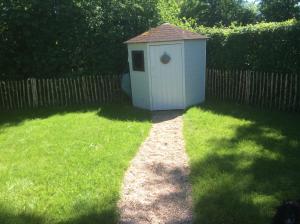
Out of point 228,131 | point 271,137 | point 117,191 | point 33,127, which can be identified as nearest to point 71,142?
point 33,127

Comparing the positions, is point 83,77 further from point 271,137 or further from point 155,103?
point 271,137

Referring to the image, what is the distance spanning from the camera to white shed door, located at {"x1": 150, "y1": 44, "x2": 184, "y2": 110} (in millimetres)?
11883

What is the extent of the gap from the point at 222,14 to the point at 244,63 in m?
24.5

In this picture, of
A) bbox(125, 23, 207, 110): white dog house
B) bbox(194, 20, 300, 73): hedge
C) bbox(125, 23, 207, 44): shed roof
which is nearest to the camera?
bbox(194, 20, 300, 73): hedge

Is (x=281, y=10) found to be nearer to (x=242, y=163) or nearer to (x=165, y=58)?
(x=165, y=58)

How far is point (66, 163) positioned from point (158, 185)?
210cm

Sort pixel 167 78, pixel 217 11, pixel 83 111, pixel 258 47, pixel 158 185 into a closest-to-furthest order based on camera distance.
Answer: pixel 158 185, pixel 258 47, pixel 167 78, pixel 83 111, pixel 217 11

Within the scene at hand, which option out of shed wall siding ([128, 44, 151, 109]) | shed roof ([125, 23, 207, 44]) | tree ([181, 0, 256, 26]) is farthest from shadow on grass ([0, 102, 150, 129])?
tree ([181, 0, 256, 26])

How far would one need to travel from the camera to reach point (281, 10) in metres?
31.9

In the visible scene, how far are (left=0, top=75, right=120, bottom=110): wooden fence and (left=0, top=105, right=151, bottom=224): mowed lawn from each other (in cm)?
138

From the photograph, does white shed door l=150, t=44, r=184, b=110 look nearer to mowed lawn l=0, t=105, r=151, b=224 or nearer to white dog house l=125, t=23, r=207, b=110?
white dog house l=125, t=23, r=207, b=110

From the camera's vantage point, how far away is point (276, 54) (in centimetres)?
1145

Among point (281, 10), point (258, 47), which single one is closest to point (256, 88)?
point (258, 47)

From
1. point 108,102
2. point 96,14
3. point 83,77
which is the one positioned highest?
point 96,14
